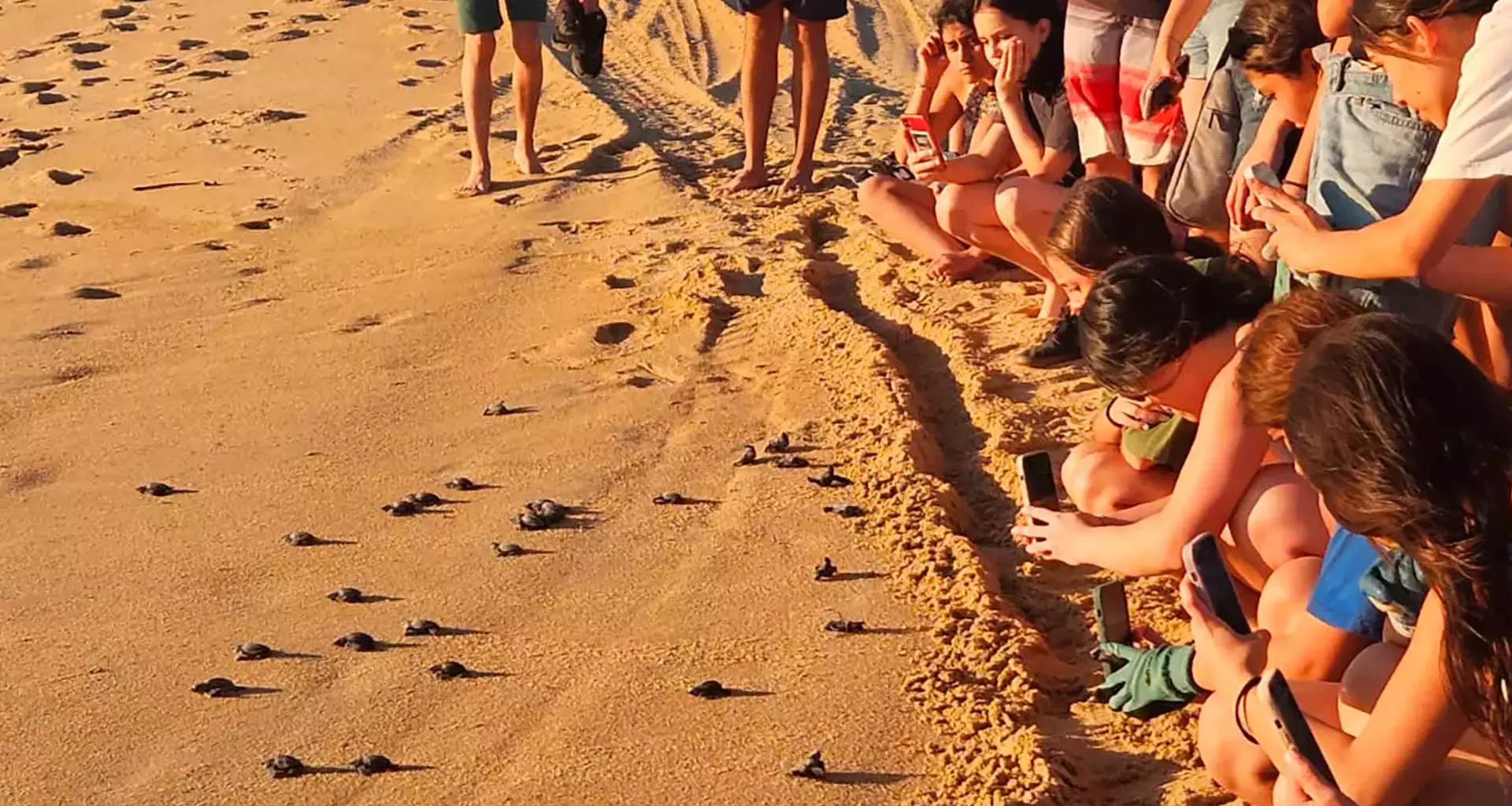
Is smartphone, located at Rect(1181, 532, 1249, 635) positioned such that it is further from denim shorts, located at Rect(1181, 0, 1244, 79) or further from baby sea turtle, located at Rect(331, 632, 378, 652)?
denim shorts, located at Rect(1181, 0, 1244, 79)

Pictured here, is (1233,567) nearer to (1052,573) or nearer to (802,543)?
(1052,573)

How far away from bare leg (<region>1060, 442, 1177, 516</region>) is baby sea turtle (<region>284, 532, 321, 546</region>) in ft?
5.81

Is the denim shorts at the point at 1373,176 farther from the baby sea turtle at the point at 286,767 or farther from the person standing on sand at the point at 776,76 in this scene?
the person standing on sand at the point at 776,76

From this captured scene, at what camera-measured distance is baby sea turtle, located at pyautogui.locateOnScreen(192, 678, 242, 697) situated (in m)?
3.57

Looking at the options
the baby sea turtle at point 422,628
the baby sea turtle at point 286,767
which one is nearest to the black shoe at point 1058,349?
the baby sea turtle at point 422,628

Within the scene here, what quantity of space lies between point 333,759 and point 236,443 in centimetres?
180

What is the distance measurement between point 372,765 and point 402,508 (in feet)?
3.98

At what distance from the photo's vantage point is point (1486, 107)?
296 cm

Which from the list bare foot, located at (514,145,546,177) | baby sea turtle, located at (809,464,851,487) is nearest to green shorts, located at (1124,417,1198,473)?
baby sea turtle, located at (809,464,851,487)

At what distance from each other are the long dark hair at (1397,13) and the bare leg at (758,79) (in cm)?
412

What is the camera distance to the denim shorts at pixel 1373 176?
354 centimetres

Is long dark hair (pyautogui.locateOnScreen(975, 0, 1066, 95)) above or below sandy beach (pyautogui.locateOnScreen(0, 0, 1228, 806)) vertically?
above

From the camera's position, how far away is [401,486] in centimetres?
460

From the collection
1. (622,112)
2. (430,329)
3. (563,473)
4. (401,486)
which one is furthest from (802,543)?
(622,112)
